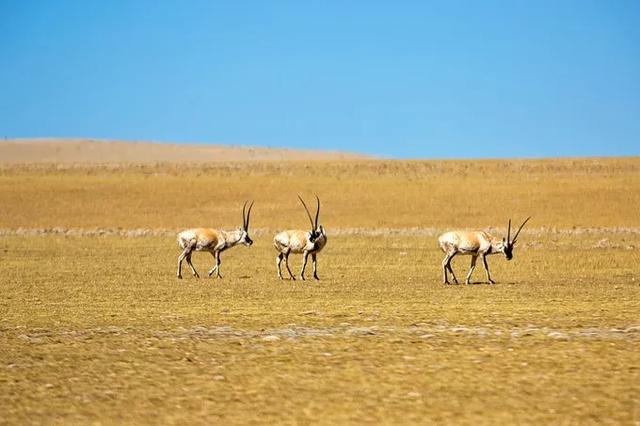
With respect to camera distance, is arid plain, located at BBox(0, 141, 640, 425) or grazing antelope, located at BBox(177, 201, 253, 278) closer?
arid plain, located at BBox(0, 141, 640, 425)

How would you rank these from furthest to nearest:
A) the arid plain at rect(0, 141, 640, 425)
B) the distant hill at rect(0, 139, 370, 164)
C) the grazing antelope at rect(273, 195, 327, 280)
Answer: the distant hill at rect(0, 139, 370, 164)
the grazing antelope at rect(273, 195, 327, 280)
the arid plain at rect(0, 141, 640, 425)

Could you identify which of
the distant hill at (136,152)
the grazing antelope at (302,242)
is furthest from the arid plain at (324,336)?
the distant hill at (136,152)

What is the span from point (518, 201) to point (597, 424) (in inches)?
2343

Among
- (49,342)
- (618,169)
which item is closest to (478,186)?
(618,169)

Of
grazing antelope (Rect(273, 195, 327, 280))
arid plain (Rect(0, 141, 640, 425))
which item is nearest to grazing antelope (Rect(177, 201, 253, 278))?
arid plain (Rect(0, 141, 640, 425))

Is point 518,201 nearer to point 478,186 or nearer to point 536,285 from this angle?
point 478,186

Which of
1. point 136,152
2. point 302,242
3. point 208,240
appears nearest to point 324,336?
point 302,242

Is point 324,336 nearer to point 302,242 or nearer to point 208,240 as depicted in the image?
point 302,242

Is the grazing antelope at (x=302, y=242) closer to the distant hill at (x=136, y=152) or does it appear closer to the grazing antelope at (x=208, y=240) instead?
the grazing antelope at (x=208, y=240)

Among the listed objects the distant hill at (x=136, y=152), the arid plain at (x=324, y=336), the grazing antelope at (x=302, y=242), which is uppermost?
the distant hill at (x=136, y=152)

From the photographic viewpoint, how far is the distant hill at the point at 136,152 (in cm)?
13800

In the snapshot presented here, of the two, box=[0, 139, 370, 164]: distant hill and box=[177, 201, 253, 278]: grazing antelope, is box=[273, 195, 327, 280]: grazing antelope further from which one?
box=[0, 139, 370, 164]: distant hill

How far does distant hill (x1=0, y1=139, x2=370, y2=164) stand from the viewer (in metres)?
138

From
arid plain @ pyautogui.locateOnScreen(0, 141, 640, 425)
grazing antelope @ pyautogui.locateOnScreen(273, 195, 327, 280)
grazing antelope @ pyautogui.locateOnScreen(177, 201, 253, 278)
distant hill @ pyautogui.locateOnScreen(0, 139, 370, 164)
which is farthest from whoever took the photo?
distant hill @ pyautogui.locateOnScreen(0, 139, 370, 164)
